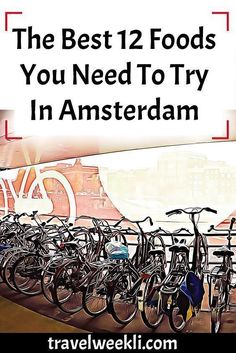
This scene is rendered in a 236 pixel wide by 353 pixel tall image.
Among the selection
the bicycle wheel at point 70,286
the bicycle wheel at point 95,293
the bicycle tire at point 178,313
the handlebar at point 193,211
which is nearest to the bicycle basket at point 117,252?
the bicycle wheel at point 95,293

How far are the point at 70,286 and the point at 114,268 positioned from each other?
403 mm

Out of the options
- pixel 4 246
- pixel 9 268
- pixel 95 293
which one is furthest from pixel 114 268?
pixel 4 246

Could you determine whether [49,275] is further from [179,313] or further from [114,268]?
[179,313]

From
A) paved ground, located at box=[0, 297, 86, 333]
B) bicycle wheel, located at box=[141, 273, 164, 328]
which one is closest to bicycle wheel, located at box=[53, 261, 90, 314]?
paved ground, located at box=[0, 297, 86, 333]

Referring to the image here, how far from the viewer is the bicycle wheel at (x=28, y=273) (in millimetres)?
3760

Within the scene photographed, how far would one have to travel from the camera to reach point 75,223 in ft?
13.2

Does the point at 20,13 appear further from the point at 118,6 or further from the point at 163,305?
the point at 163,305

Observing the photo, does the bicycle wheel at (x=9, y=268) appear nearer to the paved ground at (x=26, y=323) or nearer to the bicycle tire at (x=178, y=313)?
the paved ground at (x=26, y=323)

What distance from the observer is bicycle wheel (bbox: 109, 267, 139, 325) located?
3.16 metres

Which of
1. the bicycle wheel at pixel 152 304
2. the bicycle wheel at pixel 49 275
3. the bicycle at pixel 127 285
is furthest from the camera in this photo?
the bicycle wheel at pixel 49 275

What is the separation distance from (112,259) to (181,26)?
1.58 meters

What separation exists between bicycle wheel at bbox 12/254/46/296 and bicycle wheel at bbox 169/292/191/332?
47.4 inches

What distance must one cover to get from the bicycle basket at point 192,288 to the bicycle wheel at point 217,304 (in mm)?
118

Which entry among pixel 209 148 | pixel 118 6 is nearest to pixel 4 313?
pixel 209 148
